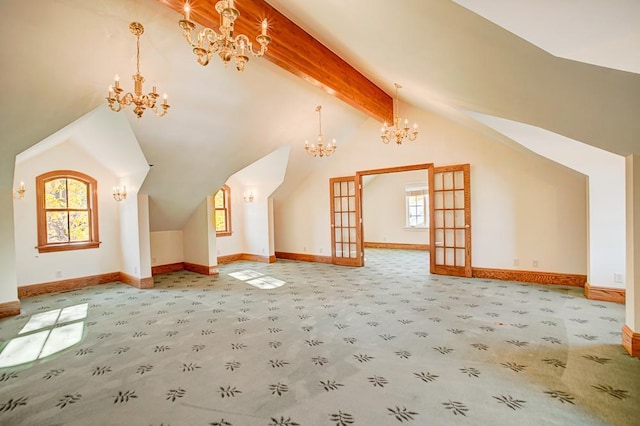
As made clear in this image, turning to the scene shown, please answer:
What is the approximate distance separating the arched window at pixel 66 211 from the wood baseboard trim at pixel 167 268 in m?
1.41

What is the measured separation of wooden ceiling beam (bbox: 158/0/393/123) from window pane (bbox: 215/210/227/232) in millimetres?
5186

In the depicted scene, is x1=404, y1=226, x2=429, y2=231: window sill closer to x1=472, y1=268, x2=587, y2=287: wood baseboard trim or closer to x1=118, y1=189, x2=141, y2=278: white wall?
x1=472, y1=268, x2=587, y2=287: wood baseboard trim

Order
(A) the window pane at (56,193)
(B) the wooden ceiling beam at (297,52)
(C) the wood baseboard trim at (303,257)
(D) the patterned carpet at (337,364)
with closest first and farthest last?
(D) the patterned carpet at (337,364), (B) the wooden ceiling beam at (297,52), (A) the window pane at (56,193), (C) the wood baseboard trim at (303,257)

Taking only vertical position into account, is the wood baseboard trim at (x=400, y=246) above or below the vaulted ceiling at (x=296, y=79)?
below

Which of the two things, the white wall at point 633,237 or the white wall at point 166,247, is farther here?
the white wall at point 166,247

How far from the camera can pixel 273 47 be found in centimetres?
353

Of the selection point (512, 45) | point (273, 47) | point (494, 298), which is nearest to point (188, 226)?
point (273, 47)

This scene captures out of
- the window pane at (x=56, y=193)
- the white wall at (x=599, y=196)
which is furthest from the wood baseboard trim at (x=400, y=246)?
the window pane at (x=56, y=193)

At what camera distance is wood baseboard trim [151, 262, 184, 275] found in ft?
24.0

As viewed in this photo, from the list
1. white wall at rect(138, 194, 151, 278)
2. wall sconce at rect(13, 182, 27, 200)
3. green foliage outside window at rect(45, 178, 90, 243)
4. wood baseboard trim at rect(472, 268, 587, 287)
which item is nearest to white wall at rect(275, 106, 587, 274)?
wood baseboard trim at rect(472, 268, 587, 287)

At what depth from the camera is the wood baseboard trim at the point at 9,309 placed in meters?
4.32

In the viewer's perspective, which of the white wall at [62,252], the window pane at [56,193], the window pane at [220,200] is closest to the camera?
the white wall at [62,252]

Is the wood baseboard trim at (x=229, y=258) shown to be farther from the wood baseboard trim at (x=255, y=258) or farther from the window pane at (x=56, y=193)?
the window pane at (x=56, y=193)

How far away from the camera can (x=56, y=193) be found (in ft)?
19.3
